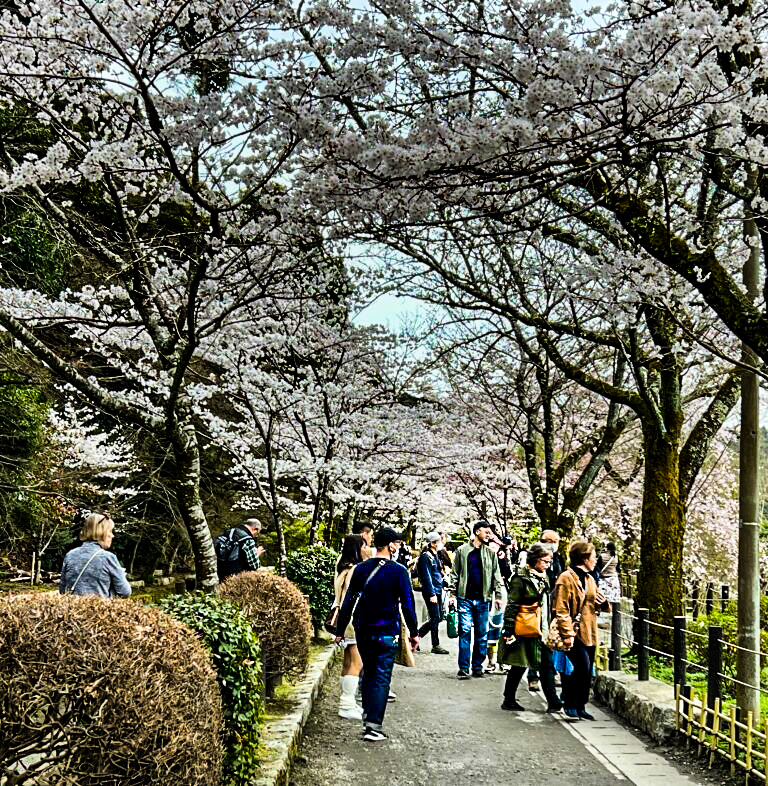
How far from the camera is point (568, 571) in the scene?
329 inches

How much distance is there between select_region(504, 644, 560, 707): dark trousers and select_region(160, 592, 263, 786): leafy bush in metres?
4.30

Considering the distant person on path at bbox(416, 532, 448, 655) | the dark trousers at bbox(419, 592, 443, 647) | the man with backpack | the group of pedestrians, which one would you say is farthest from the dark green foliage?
the man with backpack

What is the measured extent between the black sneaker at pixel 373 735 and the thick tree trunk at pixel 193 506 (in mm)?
1838

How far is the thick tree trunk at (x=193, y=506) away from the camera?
22.8 feet

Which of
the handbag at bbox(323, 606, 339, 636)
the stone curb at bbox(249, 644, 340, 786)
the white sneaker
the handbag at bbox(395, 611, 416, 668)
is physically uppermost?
the handbag at bbox(323, 606, 339, 636)

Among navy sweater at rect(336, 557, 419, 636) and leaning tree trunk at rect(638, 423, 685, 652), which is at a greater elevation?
leaning tree trunk at rect(638, 423, 685, 652)

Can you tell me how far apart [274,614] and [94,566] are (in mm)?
1742

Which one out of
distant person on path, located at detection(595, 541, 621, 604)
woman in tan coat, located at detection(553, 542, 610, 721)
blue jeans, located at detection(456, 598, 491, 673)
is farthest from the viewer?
distant person on path, located at detection(595, 541, 621, 604)

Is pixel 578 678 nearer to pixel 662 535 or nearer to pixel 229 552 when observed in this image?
pixel 662 535

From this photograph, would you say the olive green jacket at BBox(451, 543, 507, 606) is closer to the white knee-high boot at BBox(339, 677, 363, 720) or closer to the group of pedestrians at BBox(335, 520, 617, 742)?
the group of pedestrians at BBox(335, 520, 617, 742)

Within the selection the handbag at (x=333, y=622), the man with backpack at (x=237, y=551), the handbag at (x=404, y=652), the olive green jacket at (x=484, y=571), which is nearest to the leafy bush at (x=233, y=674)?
the handbag at (x=333, y=622)

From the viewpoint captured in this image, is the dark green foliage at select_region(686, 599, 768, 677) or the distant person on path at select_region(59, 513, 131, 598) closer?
the distant person on path at select_region(59, 513, 131, 598)

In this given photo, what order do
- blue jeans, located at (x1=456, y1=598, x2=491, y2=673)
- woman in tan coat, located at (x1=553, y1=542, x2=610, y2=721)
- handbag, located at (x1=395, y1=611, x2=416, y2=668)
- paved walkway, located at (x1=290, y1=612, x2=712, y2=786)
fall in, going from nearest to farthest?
paved walkway, located at (x1=290, y1=612, x2=712, y2=786), handbag, located at (x1=395, y1=611, x2=416, y2=668), woman in tan coat, located at (x1=553, y1=542, x2=610, y2=721), blue jeans, located at (x1=456, y1=598, x2=491, y2=673)

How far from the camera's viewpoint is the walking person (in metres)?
8.52
